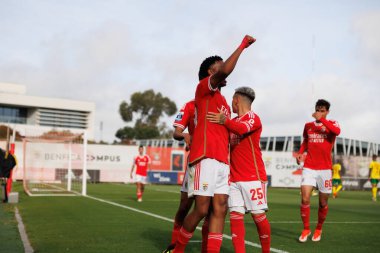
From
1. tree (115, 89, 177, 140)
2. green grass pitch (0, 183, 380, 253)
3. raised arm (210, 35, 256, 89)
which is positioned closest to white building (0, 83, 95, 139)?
tree (115, 89, 177, 140)

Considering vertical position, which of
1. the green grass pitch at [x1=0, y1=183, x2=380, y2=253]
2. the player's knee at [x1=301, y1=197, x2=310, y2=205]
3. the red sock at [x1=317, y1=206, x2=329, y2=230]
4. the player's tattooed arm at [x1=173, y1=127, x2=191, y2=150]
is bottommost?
the green grass pitch at [x1=0, y1=183, x2=380, y2=253]

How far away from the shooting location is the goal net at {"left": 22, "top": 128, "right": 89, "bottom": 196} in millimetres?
22734

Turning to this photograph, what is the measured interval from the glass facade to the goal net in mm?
57386

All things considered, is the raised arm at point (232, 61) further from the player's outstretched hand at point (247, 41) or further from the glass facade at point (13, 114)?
the glass facade at point (13, 114)

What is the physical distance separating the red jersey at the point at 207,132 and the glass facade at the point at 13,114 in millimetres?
85527

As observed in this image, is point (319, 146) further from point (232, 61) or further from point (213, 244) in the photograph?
point (232, 61)

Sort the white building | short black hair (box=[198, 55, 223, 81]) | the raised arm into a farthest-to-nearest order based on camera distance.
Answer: the white building
short black hair (box=[198, 55, 223, 81])
the raised arm

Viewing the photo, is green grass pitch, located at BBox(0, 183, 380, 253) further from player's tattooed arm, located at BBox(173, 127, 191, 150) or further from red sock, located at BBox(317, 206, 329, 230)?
player's tattooed arm, located at BBox(173, 127, 191, 150)

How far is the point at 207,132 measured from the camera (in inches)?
207

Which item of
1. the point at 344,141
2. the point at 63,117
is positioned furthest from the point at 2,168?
the point at 63,117

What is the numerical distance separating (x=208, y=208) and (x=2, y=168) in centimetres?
1206

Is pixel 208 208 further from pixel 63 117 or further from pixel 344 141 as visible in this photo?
pixel 63 117

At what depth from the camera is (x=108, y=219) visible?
11.5 meters

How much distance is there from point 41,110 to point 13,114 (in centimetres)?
479
